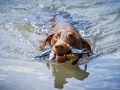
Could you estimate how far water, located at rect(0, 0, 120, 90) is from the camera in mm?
3961

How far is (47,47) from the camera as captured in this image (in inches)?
257

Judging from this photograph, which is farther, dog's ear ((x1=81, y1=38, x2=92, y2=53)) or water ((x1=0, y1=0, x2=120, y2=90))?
dog's ear ((x1=81, y1=38, x2=92, y2=53))

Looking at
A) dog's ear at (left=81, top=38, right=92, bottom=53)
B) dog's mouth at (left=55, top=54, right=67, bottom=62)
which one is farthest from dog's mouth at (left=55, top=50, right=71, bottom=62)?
dog's ear at (left=81, top=38, right=92, bottom=53)

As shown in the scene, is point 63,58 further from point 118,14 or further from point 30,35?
point 118,14

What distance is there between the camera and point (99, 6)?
11.4 meters

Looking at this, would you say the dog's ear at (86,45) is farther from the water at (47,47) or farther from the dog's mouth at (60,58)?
the dog's mouth at (60,58)

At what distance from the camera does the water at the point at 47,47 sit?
3961 mm

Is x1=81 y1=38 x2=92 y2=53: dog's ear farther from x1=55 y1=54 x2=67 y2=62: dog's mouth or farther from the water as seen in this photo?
x1=55 y1=54 x2=67 y2=62: dog's mouth

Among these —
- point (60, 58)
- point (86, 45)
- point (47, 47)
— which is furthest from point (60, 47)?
point (47, 47)

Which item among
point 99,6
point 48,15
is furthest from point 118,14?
point 48,15

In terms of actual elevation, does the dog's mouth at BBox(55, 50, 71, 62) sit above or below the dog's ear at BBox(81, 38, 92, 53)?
below

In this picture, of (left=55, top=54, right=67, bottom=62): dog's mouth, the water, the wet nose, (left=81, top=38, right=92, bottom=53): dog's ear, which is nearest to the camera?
the water

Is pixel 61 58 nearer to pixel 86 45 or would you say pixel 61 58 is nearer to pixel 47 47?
pixel 86 45

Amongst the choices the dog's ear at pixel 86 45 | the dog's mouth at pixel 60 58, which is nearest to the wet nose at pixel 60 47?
the dog's mouth at pixel 60 58
